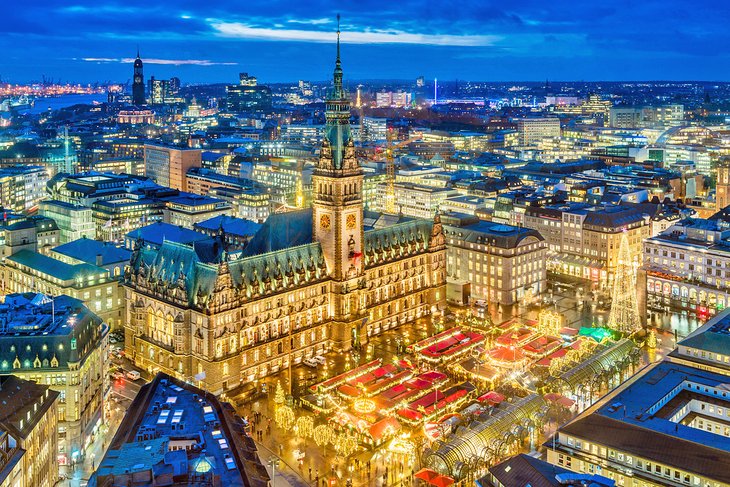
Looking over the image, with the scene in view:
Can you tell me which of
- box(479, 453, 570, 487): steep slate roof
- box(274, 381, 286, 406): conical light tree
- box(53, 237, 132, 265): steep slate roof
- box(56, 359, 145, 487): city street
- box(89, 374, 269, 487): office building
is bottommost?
box(56, 359, 145, 487): city street

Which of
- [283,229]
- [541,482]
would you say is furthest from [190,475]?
[283,229]

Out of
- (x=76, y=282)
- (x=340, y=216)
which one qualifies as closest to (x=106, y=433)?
(x=76, y=282)

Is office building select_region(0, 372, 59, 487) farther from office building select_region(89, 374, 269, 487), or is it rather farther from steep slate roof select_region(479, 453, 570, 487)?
steep slate roof select_region(479, 453, 570, 487)

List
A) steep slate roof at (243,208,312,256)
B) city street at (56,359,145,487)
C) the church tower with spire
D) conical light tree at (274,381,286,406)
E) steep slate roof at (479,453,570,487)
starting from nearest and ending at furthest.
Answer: steep slate roof at (479,453,570,487)
city street at (56,359,145,487)
conical light tree at (274,381,286,406)
the church tower with spire
steep slate roof at (243,208,312,256)

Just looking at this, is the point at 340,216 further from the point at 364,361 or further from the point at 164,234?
the point at 164,234

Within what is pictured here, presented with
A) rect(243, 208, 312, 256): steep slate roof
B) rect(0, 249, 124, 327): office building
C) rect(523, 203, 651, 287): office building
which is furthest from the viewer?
rect(523, 203, 651, 287): office building

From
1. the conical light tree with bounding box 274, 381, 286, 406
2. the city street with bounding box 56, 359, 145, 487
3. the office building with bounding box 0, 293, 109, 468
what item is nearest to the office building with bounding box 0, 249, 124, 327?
the city street with bounding box 56, 359, 145, 487

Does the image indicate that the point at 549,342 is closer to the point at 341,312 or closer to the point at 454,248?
the point at 341,312
